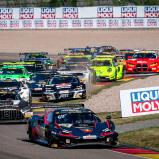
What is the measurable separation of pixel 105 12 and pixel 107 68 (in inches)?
1342

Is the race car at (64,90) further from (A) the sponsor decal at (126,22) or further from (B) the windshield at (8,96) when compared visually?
(A) the sponsor decal at (126,22)

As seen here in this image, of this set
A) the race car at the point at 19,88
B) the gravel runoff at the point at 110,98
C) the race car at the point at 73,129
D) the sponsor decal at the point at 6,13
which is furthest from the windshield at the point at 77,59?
the sponsor decal at the point at 6,13

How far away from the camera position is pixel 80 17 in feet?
267

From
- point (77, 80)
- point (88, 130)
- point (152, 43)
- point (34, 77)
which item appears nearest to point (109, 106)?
point (77, 80)

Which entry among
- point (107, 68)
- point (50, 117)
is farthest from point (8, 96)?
point (107, 68)

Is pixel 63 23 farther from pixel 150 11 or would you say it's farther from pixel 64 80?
pixel 64 80

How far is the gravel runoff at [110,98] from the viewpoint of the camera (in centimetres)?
3309

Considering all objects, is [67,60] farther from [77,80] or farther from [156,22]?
[156,22]

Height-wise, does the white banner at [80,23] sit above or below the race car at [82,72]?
above

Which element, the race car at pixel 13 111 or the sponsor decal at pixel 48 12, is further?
the sponsor decal at pixel 48 12

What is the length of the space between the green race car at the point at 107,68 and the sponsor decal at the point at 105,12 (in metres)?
31.9

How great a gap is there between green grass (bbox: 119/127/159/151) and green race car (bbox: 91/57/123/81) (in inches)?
818

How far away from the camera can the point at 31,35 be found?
83.4 m

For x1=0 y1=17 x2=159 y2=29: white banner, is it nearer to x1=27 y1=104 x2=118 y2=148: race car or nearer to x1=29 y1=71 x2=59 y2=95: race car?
x1=29 y1=71 x2=59 y2=95: race car
